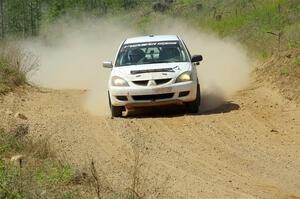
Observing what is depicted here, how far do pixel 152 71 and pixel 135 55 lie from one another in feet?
3.73

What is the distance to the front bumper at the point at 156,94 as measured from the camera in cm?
1258

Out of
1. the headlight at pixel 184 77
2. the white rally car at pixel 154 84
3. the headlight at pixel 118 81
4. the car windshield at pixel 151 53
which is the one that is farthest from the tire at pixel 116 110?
the headlight at pixel 184 77

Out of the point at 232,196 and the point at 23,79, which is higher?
the point at 232,196

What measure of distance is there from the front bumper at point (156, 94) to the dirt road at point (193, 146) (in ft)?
1.08

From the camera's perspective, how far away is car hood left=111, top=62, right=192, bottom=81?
12.7 metres

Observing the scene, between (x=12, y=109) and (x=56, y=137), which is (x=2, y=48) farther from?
(x=56, y=137)

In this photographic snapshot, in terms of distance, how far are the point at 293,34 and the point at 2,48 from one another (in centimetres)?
968

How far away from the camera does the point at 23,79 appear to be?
19844 mm

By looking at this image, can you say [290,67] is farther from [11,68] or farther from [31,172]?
[31,172]

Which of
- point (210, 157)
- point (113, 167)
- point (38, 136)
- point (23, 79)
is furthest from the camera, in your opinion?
point (23, 79)

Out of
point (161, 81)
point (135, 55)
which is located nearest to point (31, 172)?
point (161, 81)

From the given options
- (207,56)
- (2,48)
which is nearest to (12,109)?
(2,48)

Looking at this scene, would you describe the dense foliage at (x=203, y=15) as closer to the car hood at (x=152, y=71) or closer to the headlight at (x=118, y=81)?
the car hood at (x=152, y=71)

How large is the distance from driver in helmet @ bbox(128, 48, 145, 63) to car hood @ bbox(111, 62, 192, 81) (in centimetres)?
47
